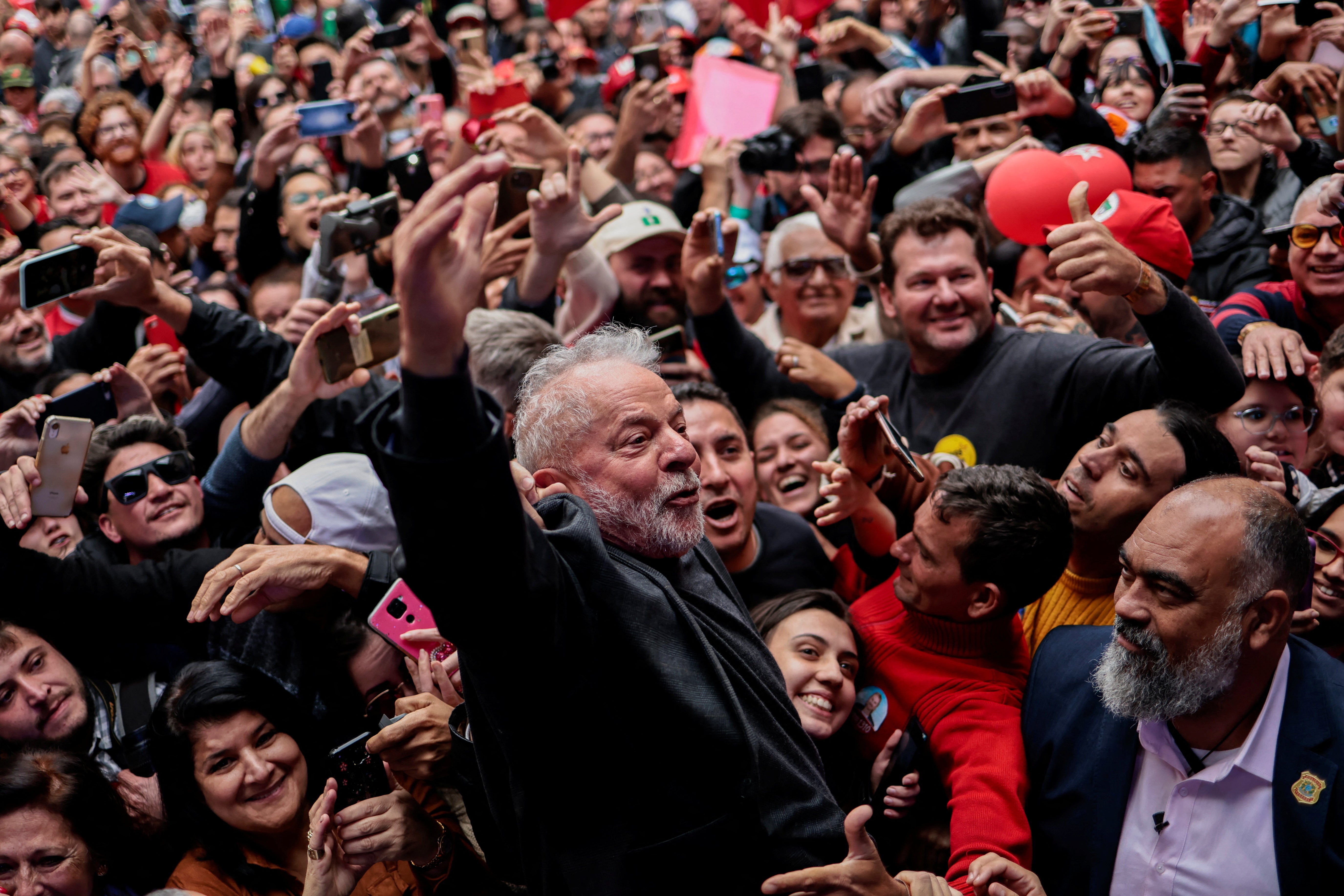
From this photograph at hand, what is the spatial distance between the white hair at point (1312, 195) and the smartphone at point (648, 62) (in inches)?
132

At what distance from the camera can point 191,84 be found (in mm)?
8656

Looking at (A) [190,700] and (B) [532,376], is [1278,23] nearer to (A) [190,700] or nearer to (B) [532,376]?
(B) [532,376]

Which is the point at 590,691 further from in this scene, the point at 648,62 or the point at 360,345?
the point at 648,62

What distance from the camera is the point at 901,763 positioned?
8.22 feet

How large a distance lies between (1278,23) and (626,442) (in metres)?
4.34

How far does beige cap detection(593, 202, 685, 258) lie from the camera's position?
14.3 feet

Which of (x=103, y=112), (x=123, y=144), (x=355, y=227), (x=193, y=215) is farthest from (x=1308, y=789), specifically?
(x=103, y=112)

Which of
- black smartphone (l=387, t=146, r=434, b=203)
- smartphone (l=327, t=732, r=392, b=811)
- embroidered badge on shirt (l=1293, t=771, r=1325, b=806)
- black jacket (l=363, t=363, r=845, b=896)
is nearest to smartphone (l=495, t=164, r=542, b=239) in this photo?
black smartphone (l=387, t=146, r=434, b=203)

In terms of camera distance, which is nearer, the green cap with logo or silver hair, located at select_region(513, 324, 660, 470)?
silver hair, located at select_region(513, 324, 660, 470)

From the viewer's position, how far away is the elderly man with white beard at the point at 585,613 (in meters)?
1.43

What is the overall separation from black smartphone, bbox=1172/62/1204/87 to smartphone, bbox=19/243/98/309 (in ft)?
13.9

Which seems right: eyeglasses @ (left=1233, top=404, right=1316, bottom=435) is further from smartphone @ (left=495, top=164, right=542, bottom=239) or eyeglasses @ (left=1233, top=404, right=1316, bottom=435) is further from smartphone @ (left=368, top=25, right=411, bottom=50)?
smartphone @ (left=368, top=25, right=411, bottom=50)

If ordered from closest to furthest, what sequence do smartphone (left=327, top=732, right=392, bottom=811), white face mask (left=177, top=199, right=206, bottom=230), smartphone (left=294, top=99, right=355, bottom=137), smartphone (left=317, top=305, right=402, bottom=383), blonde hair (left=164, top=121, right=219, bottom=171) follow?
smartphone (left=327, top=732, right=392, bottom=811), smartphone (left=317, top=305, right=402, bottom=383), smartphone (left=294, top=99, right=355, bottom=137), white face mask (left=177, top=199, right=206, bottom=230), blonde hair (left=164, top=121, right=219, bottom=171)

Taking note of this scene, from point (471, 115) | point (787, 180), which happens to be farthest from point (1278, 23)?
point (471, 115)
